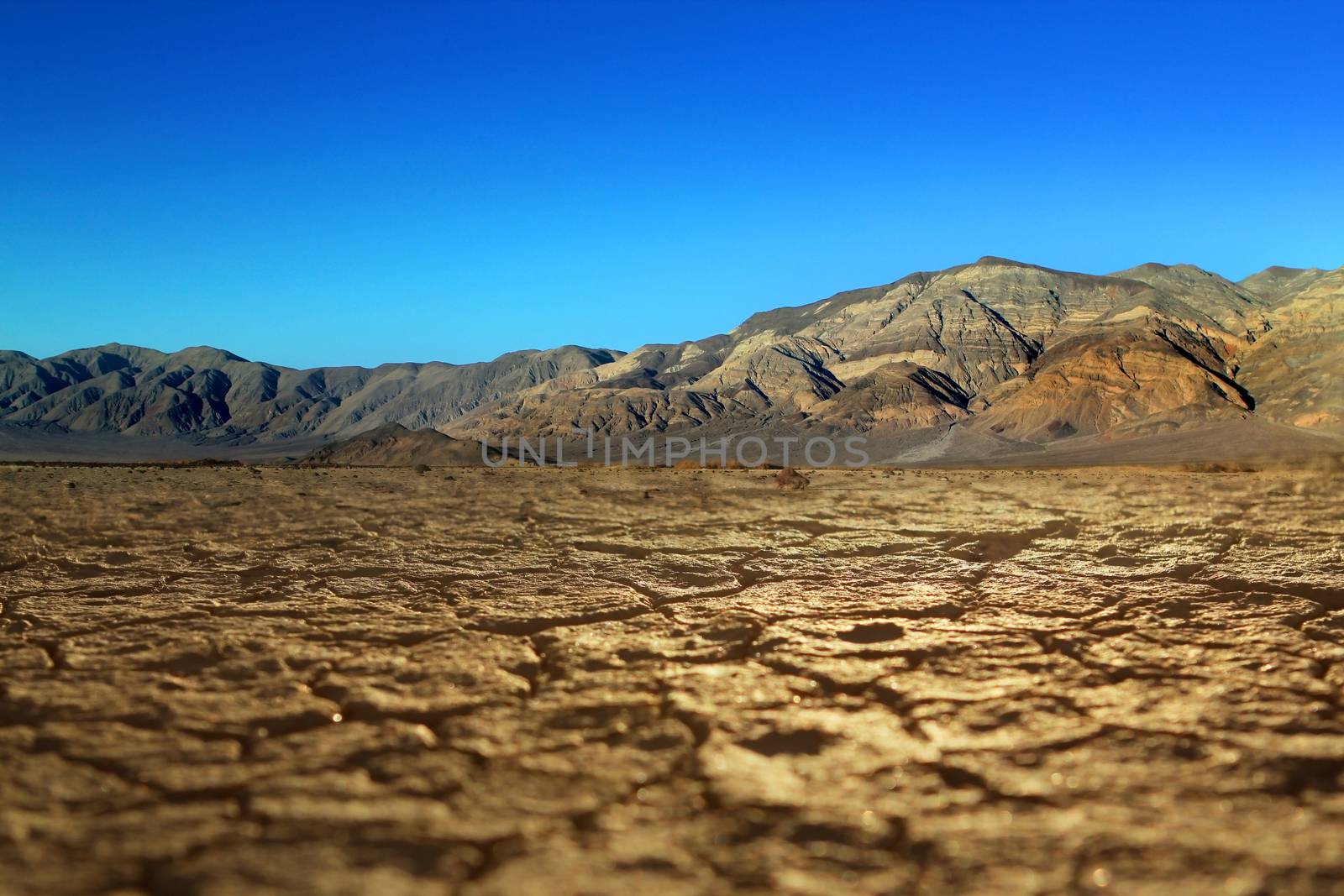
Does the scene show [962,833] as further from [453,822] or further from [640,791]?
[453,822]

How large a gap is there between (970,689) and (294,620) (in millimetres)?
3306

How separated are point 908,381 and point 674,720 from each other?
6719 cm

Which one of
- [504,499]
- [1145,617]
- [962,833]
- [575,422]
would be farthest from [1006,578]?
[575,422]

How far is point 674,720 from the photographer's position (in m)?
2.72

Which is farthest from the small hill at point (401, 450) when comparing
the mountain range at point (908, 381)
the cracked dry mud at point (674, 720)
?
the cracked dry mud at point (674, 720)

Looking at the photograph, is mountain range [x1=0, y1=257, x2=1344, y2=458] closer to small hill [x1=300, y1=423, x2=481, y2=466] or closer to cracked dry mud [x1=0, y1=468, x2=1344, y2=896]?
small hill [x1=300, y1=423, x2=481, y2=466]

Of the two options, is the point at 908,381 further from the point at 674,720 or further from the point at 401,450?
the point at 674,720

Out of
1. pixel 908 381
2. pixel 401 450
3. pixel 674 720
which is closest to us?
pixel 674 720

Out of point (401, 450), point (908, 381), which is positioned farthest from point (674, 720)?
point (908, 381)

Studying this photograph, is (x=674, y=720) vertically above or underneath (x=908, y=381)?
underneath

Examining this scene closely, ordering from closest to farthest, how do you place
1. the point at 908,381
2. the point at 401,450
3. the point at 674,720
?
the point at 674,720 < the point at 401,450 < the point at 908,381

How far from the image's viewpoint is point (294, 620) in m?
4.02

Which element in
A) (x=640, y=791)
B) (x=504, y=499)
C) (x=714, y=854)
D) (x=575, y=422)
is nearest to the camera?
(x=714, y=854)

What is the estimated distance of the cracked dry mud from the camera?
187cm
